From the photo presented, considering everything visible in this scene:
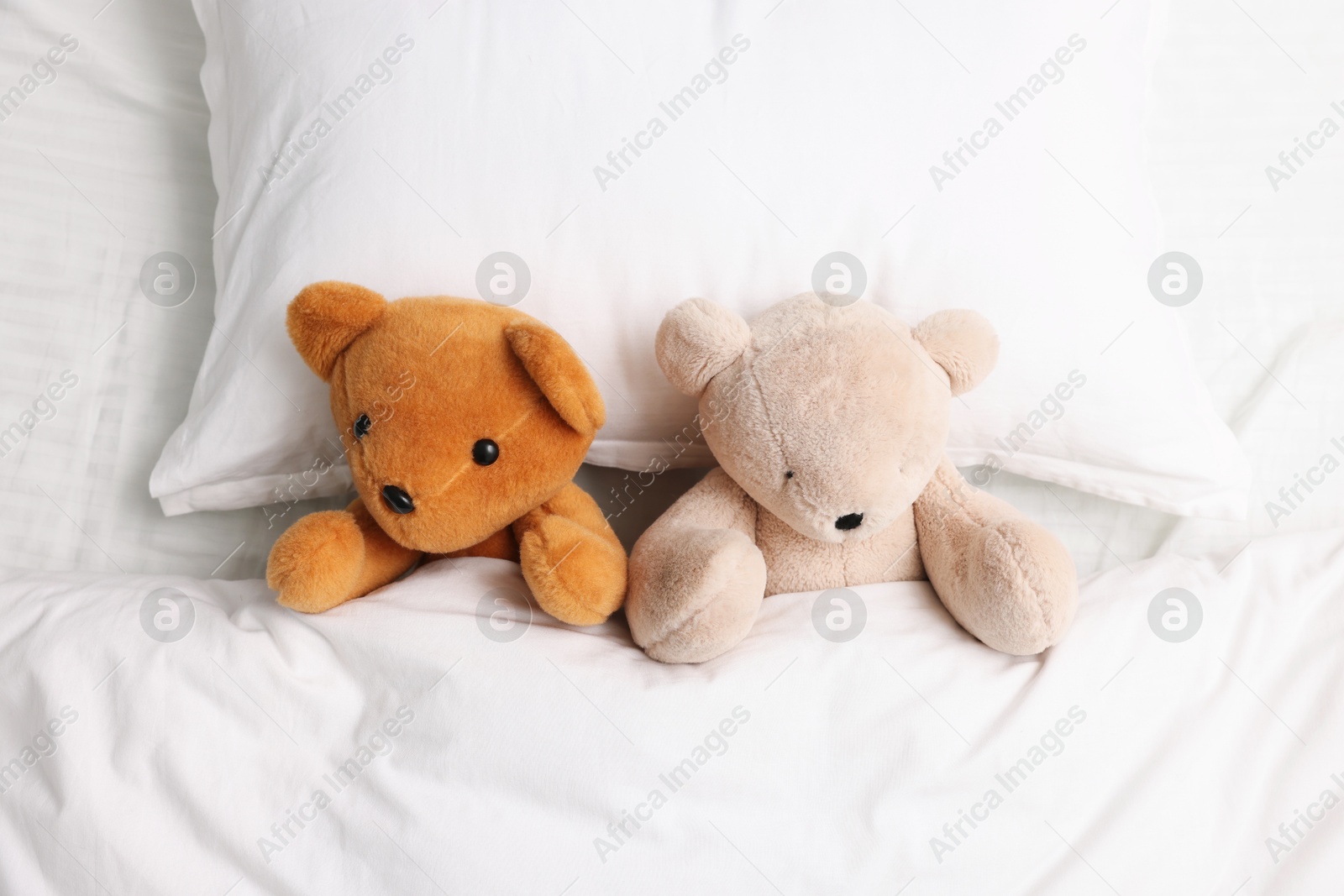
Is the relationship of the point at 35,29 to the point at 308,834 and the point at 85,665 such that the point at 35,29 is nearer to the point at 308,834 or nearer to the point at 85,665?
the point at 85,665

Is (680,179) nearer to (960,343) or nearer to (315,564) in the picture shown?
(960,343)

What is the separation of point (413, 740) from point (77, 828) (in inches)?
10.2

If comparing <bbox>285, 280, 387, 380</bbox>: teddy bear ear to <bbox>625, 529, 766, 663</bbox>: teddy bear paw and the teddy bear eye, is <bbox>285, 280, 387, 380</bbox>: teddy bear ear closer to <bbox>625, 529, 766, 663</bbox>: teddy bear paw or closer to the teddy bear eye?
the teddy bear eye

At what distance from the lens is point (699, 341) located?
0.75 meters

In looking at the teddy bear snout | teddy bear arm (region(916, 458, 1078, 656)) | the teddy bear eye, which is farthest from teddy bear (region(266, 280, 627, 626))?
teddy bear arm (region(916, 458, 1078, 656))

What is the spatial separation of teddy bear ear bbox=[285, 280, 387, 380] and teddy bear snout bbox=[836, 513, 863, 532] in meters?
0.43

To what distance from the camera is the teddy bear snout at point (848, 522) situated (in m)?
0.74

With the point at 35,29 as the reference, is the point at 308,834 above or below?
below

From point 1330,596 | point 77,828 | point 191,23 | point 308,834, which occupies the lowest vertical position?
point 77,828

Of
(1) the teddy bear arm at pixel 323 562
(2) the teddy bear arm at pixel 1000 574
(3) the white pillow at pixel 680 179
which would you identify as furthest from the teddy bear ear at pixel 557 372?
(2) the teddy bear arm at pixel 1000 574

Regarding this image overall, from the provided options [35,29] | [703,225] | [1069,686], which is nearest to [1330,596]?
[1069,686]

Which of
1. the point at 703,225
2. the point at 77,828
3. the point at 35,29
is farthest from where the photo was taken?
the point at 35,29

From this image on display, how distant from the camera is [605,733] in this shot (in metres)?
0.68

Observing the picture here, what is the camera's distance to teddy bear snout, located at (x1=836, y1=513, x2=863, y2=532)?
74 centimetres
